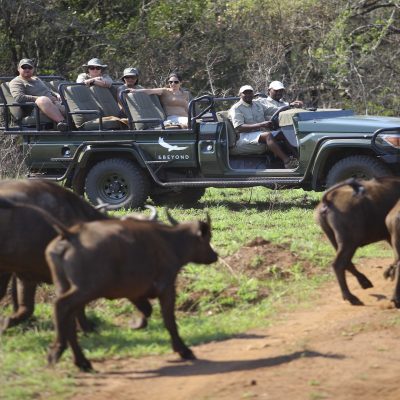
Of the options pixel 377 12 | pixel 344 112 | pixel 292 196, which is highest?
pixel 377 12

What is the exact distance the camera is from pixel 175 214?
46.9 ft

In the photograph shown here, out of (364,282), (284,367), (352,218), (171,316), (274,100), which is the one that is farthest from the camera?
(274,100)

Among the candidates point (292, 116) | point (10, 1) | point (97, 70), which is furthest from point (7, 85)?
point (10, 1)

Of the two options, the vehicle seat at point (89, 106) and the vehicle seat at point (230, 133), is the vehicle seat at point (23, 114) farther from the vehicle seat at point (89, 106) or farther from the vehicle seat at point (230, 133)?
the vehicle seat at point (230, 133)

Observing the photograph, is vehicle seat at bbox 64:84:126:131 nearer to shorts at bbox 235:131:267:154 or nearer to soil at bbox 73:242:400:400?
shorts at bbox 235:131:267:154

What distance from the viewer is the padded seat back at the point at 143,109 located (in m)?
15.0

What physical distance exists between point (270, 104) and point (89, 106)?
257cm

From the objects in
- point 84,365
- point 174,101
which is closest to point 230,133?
point 174,101

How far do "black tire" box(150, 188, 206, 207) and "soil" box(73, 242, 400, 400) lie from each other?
6.60 meters

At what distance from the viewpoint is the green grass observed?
7465mm

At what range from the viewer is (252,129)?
14.8m

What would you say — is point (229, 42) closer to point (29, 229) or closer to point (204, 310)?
point (204, 310)

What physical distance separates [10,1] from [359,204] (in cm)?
1431

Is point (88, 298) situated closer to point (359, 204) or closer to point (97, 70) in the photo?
point (359, 204)
